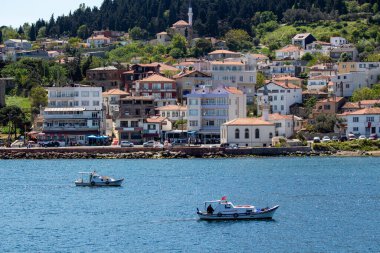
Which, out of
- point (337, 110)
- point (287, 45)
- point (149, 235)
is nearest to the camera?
point (149, 235)

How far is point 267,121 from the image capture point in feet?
296

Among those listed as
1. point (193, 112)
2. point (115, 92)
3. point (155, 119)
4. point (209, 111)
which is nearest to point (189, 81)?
point (115, 92)

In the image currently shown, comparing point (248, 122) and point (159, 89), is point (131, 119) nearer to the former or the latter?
point (248, 122)

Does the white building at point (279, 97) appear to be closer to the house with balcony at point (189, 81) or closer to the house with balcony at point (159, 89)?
the house with balcony at point (189, 81)

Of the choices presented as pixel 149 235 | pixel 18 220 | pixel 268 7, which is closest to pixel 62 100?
pixel 18 220

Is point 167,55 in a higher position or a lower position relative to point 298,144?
higher

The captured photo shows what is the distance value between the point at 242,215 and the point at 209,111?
4489cm

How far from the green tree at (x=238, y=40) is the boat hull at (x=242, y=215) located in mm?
91139

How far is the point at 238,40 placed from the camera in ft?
468

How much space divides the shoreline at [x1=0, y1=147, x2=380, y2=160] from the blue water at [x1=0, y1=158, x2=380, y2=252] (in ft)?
9.22

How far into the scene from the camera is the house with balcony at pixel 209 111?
9406 cm

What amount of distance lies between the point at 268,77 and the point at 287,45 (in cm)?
1915

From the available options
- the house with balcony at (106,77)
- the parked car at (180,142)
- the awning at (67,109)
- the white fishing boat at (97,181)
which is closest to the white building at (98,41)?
the house with balcony at (106,77)

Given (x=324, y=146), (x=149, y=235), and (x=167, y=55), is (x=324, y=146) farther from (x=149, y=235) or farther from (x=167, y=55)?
(x=167, y=55)
